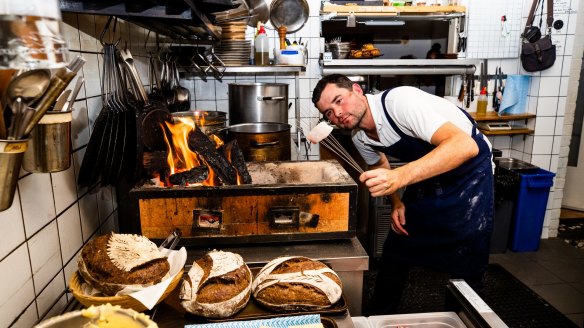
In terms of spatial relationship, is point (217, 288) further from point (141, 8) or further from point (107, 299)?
point (141, 8)

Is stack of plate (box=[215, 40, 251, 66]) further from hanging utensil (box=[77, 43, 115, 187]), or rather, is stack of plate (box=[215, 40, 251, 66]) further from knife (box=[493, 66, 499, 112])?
knife (box=[493, 66, 499, 112])

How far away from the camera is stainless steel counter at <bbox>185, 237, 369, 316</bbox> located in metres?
1.31

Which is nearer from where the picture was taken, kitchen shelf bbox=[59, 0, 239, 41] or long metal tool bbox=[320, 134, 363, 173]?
kitchen shelf bbox=[59, 0, 239, 41]

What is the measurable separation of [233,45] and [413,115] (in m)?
1.84

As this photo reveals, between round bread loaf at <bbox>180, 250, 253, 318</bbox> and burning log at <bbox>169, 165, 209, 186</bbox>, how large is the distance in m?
0.45

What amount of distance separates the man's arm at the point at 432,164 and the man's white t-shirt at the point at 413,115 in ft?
0.20

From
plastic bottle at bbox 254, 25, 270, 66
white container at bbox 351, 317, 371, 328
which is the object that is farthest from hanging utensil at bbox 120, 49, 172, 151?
plastic bottle at bbox 254, 25, 270, 66

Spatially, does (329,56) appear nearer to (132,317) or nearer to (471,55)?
(471,55)

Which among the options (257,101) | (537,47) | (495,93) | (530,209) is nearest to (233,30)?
(257,101)

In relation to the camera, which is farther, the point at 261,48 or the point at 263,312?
the point at 261,48

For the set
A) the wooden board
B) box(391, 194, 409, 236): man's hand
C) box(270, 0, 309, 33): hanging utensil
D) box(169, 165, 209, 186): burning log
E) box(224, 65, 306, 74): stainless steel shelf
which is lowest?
box(391, 194, 409, 236): man's hand

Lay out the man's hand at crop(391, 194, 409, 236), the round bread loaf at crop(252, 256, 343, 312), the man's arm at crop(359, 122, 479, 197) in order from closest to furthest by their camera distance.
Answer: the round bread loaf at crop(252, 256, 343, 312) → the man's arm at crop(359, 122, 479, 197) → the man's hand at crop(391, 194, 409, 236)

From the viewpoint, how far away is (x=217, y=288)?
3.33 feet

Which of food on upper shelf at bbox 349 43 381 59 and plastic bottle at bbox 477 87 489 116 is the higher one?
food on upper shelf at bbox 349 43 381 59
